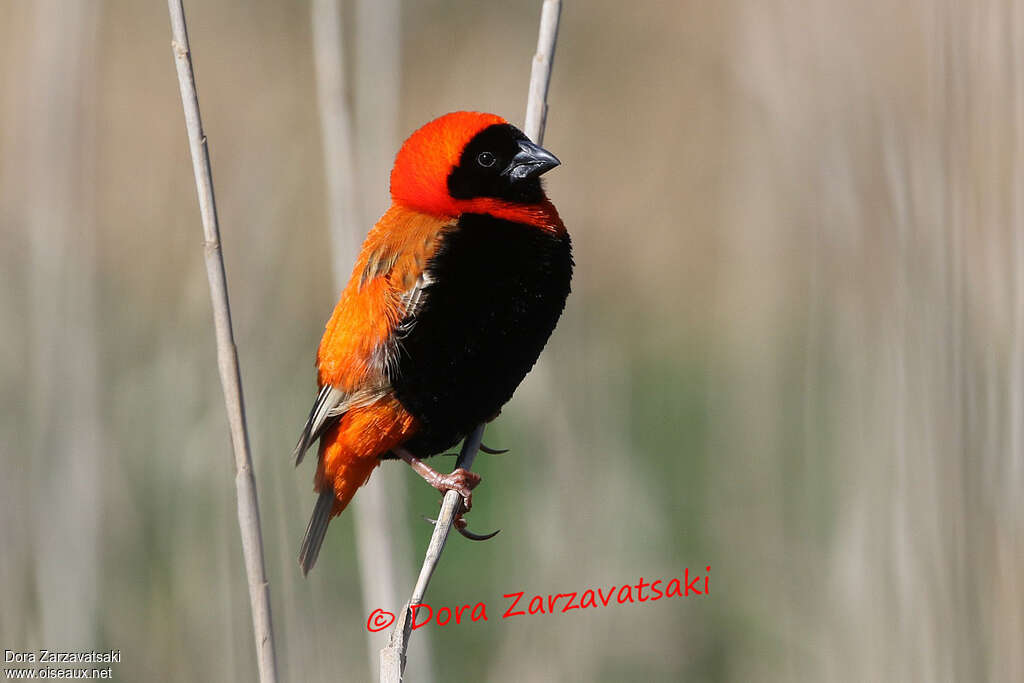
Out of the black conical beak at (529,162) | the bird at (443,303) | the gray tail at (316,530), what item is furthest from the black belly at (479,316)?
the gray tail at (316,530)

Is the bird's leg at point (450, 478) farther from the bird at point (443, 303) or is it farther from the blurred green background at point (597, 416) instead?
the blurred green background at point (597, 416)

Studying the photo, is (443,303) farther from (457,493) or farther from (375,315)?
(457,493)

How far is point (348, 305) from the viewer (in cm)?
237

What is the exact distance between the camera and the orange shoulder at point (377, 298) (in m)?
2.31

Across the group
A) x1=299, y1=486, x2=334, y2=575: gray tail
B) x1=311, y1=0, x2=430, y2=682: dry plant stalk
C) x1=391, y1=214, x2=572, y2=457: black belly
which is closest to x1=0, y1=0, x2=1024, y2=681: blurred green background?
x1=311, y1=0, x2=430, y2=682: dry plant stalk

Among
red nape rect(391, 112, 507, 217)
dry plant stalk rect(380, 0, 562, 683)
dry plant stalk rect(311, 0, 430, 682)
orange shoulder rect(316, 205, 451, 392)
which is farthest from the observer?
dry plant stalk rect(311, 0, 430, 682)

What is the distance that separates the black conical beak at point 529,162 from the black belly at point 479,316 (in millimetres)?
124

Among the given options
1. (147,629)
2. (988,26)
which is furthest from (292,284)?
(988,26)

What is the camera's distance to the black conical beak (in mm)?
2352

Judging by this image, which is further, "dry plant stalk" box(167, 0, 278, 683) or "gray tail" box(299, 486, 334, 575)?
"gray tail" box(299, 486, 334, 575)

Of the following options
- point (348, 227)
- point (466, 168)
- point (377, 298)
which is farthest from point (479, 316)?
point (348, 227)

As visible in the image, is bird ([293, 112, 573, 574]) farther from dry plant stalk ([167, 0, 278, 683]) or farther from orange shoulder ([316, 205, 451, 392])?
dry plant stalk ([167, 0, 278, 683])

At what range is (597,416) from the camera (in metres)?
2.96

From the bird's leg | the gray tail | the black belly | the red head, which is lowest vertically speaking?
the gray tail
